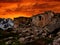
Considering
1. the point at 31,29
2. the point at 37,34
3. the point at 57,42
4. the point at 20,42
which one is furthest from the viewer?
the point at 31,29

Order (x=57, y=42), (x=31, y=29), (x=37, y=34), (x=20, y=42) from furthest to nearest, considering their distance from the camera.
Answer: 1. (x=31, y=29)
2. (x=37, y=34)
3. (x=20, y=42)
4. (x=57, y=42)

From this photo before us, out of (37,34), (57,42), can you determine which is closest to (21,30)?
(37,34)

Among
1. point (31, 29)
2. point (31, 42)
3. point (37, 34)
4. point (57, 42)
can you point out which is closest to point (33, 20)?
point (31, 29)

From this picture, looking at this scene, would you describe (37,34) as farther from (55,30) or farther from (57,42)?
(57,42)

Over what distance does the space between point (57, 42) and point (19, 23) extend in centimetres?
4048

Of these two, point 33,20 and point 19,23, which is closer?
point 33,20

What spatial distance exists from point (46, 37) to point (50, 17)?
8.09 metres

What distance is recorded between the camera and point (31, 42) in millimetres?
70562

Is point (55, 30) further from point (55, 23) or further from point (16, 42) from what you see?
point (16, 42)

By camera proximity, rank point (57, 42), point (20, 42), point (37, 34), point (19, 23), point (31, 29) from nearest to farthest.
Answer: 1. point (57, 42)
2. point (20, 42)
3. point (37, 34)
4. point (31, 29)
5. point (19, 23)

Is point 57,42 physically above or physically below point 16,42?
above

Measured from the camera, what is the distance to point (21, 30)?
276 feet

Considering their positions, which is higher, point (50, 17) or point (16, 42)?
point (50, 17)

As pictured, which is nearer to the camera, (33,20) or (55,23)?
(55,23)
